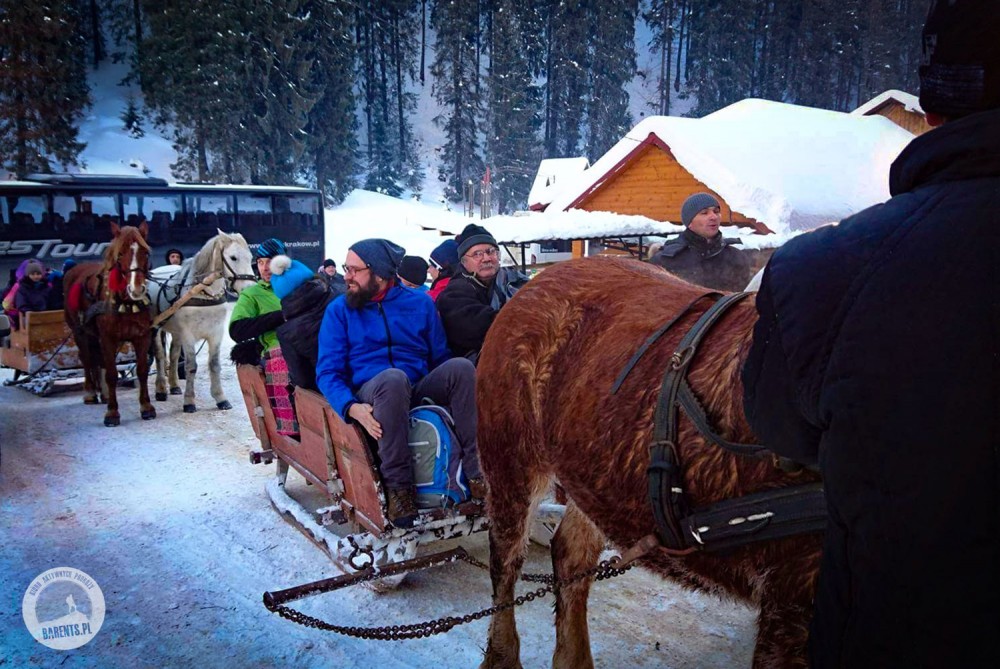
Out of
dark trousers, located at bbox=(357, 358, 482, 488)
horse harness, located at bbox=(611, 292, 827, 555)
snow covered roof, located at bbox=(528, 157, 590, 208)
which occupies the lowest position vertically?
dark trousers, located at bbox=(357, 358, 482, 488)

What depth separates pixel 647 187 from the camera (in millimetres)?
18312

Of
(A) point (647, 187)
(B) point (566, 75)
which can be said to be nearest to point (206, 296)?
(A) point (647, 187)

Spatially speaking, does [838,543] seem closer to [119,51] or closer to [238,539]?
[238,539]

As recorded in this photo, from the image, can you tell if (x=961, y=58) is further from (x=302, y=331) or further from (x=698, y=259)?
(x=698, y=259)

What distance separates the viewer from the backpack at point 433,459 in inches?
143

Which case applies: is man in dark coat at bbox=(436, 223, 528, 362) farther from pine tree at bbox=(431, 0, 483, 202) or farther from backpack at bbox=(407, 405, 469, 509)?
pine tree at bbox=(431, 0, 483, 202)

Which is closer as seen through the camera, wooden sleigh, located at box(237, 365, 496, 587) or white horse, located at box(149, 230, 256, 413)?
wooden sleigh, located at box(237, 365, 496, 587)

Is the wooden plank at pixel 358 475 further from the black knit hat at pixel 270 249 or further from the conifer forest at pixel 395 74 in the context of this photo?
the conifer forest at pixel 395 74

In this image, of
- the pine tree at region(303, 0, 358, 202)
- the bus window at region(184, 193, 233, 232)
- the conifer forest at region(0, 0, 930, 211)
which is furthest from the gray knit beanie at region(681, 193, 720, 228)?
the pine tree at region(303, 0, 358, 202)

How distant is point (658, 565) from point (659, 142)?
55.5 ft

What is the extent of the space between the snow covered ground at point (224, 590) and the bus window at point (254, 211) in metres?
15.3

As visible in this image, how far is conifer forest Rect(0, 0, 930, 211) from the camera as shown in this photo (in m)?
27.3

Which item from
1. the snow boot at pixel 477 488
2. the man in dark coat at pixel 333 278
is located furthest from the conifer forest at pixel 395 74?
the snow boot at pixel 477 488

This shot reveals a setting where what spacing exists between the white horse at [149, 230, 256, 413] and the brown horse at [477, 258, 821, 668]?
242 inches
